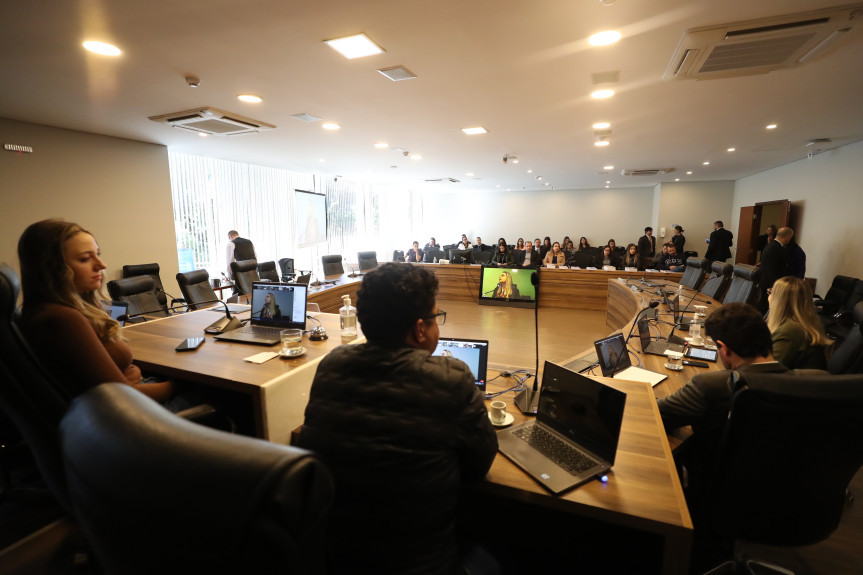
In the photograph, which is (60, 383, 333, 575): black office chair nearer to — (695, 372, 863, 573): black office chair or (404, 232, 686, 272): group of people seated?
(695, 372, 863, 573): black office chair

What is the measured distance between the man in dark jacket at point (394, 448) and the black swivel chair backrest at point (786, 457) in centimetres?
92

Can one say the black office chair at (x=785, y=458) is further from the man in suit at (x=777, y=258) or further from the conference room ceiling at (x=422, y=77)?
the man in suit at (x=777, y=258)

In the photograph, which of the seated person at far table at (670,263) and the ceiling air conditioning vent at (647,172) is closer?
the seated person at far table at (670,263)

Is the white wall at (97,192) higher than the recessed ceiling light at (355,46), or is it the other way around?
the recessed ceiling light at (355,46)

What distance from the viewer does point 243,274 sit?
5137 mm

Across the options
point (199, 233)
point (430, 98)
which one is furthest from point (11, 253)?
point (430, 98)

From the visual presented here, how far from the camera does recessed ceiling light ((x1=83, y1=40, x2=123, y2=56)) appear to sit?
7.88 feet

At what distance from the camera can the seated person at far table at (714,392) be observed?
1484 mm

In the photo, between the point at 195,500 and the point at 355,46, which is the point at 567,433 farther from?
the point at 355,46

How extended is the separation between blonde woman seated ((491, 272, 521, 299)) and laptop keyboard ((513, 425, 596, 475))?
1.83 metres

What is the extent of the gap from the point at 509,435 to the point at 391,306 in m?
0.71

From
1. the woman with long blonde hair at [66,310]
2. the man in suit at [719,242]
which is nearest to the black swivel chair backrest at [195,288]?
the woman with long blonde hair at [66,310]

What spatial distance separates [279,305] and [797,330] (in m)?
3.10

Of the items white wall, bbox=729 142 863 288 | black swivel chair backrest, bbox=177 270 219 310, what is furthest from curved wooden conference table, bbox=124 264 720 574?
white wall, bbox=729 142 863 288
